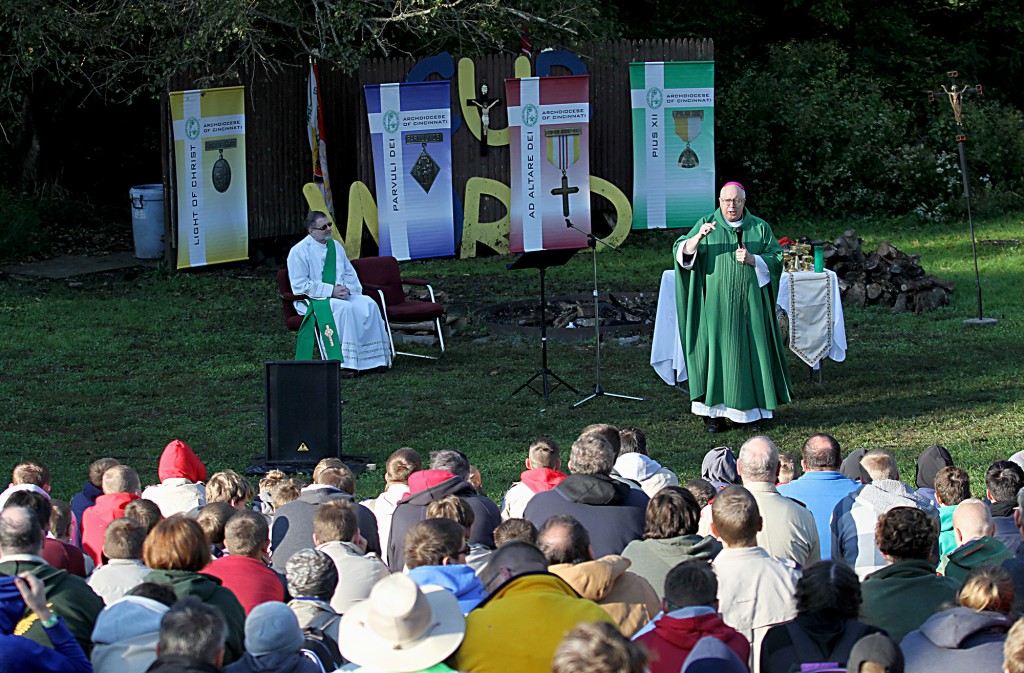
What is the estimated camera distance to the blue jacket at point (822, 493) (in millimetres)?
6016

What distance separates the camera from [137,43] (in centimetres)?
1747

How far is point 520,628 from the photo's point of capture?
386cm

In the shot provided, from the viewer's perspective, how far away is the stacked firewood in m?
14.0

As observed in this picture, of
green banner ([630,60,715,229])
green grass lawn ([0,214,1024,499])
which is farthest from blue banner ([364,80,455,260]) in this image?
green banner ([630,60,715,229])

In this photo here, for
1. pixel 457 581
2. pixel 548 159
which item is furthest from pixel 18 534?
pixel 548 159

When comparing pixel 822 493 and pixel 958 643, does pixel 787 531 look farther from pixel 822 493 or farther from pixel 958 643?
pixel 958 643

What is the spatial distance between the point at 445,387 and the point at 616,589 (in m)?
6.89

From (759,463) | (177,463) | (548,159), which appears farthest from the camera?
(548,159)

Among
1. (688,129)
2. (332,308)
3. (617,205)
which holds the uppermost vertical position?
(688,129)

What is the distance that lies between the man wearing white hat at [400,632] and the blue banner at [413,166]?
13.9 meters

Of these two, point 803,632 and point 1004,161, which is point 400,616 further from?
point 1004,161

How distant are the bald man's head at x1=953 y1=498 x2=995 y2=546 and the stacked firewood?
9047 mm

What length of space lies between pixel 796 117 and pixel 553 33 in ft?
16.3

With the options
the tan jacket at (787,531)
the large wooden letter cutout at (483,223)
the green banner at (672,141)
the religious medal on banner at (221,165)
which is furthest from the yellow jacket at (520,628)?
the green banner at (672,141)
